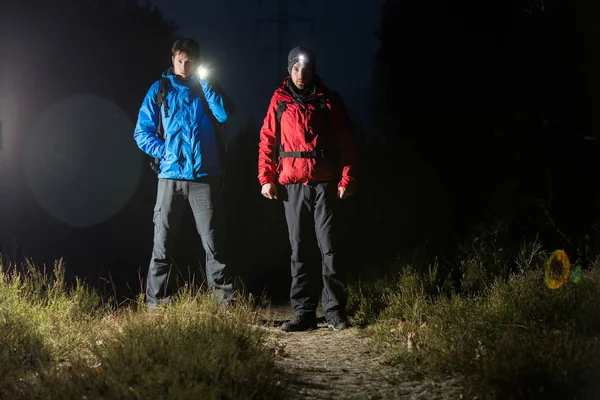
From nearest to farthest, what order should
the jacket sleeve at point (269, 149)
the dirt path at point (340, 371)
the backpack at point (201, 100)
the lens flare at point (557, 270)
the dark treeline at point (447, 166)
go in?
the dirt path at point (340, 371), the lens flare at point (557, 270), the jacket sleeve at point (269, 149), the backpack at point (201, 100), the dark treeline at point (447, 166)

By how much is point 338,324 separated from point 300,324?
36cm

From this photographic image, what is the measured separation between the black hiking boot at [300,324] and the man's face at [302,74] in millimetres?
2210

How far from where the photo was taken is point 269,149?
6559mm

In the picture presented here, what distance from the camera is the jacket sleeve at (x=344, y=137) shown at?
643 cm

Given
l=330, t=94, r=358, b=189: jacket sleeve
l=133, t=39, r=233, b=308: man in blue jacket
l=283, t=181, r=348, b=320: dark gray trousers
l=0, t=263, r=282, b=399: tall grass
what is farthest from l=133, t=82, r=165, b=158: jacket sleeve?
l=330, t=94, r=358, b=189: jacket sleeve

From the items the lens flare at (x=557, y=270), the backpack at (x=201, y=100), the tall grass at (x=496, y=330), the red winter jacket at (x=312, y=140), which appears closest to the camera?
the tall grass at (x=496, y=330)

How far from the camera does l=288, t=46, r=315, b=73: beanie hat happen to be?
21.0 ft

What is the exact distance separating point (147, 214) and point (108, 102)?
590 centimetres

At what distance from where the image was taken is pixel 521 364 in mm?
3955

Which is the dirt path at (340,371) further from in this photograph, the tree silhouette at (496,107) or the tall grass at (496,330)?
the tree silhouette at (496,107)

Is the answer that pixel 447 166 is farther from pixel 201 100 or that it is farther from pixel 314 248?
pixel 201 100

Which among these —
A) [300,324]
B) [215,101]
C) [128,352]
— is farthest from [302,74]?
[128,352]

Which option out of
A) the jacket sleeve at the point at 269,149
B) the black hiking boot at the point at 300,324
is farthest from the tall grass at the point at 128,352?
the jacket sleeve at the point at 269,149

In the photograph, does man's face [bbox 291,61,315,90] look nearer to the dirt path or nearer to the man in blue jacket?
the man in blue jacket
